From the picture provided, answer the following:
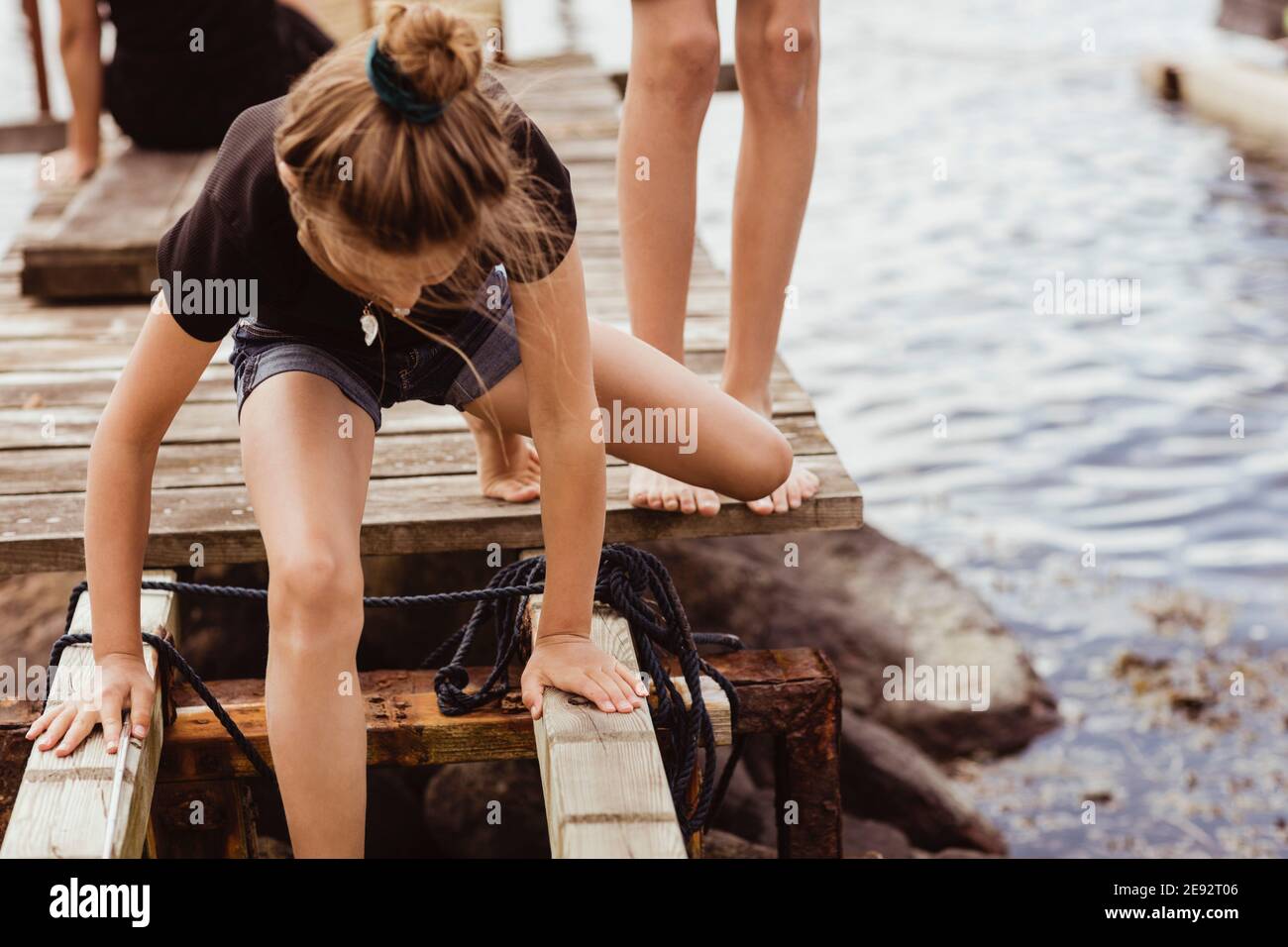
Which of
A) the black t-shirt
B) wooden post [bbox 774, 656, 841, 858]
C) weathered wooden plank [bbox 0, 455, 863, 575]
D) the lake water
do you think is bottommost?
the lake water

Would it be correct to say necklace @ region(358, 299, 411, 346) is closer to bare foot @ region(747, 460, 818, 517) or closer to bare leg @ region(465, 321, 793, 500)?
bare leg @ region(465, 321, 793, 500)

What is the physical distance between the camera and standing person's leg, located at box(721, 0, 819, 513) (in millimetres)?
2752

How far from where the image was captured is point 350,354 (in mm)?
2301

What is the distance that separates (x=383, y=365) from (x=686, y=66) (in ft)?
2.87

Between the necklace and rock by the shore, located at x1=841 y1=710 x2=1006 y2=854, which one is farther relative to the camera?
rock by the shore, located at x1=841 y1=710 x2=1006 y2=854

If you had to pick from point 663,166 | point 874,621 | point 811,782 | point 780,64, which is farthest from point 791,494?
point 874,621

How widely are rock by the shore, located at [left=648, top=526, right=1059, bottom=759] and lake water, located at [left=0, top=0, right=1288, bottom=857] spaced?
0.14m

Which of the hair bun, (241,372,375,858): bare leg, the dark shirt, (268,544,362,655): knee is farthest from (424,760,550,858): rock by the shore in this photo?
the dark shirt

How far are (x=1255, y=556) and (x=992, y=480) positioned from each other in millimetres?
1123

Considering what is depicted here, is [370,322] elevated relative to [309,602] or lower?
elevated

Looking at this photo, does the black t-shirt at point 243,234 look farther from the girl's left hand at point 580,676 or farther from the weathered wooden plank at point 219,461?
the weathered wooden plank at point 219,461

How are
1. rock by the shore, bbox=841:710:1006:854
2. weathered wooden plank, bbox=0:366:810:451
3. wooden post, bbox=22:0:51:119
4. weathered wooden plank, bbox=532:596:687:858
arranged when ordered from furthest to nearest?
wooden post, bbox=22:0:51:119 < rock by the shore, bbox=841:710:1006:854 < weathered wooden plank, bbox=0:366:810:451 < weathered wooden plank, bbox=532:596:687:858

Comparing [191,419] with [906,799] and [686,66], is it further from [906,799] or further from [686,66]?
[906,799]

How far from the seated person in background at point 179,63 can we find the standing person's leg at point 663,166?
2.17 meters
